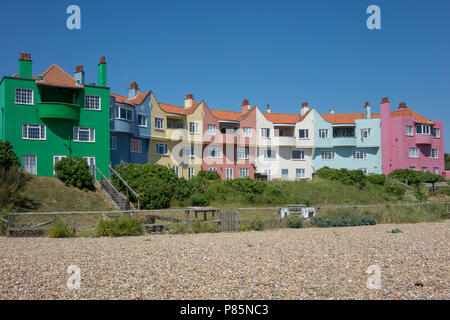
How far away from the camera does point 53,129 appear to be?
3291cm

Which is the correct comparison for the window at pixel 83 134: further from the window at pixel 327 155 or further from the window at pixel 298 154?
the window at pixel 327 155

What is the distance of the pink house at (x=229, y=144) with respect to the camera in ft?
157

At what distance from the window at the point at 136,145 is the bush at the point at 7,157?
12961 mm

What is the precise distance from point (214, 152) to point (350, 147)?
62.7 ft

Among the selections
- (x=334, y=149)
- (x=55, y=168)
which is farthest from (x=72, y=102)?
(x=334, y=149)

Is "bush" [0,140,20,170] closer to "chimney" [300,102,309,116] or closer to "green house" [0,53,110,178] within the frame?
"green house" [0,53,110,178]

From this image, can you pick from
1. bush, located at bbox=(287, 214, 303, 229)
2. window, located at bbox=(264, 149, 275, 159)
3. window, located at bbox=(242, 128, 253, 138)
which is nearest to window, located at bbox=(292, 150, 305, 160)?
window, located at bbox=(264, 149, 275, 159)

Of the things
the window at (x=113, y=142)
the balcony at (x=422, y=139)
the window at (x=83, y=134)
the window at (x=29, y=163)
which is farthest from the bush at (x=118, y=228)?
the balcony at (x=422, y=139)

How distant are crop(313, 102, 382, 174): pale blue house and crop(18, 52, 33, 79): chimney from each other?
34927 millimetres

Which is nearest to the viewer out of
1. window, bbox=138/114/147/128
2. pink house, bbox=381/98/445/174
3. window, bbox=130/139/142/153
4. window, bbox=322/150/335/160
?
window, bbox=130/139/142/153

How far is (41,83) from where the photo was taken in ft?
106

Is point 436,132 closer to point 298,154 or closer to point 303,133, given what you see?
point 303,133

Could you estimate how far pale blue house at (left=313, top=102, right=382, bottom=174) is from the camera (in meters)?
53.7

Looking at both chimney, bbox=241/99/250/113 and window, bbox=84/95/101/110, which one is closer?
window, bbox=84/95/101/110
